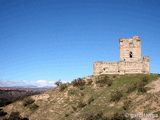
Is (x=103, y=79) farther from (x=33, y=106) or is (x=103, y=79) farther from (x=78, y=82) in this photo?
(x=33, y=106)

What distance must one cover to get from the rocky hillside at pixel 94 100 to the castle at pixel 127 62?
7.15 feet

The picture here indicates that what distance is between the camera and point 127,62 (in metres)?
37.6

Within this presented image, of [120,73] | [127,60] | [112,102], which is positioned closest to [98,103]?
[112,102]

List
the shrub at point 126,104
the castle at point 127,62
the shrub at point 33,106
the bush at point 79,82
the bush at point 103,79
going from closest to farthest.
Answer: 1. the shrub at point 126,104
2. the shrub at point 33,106
3. the bush at point 103,79
4. the bush at point 79,82
5. the castle at point 127,62

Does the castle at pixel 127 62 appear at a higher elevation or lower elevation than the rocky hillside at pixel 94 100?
higher

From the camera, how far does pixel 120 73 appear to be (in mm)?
37594

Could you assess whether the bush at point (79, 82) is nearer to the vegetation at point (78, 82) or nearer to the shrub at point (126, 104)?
the vegetation at point (78, 82)

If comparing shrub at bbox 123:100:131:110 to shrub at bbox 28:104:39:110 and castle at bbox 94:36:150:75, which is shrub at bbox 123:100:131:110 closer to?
castle at bbox 94:36:150:75

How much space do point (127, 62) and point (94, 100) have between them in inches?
512

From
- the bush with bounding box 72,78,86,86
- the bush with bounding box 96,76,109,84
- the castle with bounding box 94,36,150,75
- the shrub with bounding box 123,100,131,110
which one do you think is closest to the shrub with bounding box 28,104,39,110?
the bush with bounding box 72,78,86,86

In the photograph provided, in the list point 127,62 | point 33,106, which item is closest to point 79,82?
point 33,106

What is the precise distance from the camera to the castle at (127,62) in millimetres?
37250

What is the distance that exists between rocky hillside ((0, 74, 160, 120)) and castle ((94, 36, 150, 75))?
218 centimetres

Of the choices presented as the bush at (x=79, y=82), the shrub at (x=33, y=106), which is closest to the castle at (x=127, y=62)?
the bush at (x=79, y=82)
